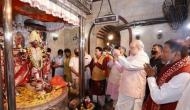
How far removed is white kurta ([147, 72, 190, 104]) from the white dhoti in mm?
1846

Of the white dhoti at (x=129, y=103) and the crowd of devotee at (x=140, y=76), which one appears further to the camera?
the white dhoti at (x=129, y=103)

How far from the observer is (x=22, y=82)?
4668 mm

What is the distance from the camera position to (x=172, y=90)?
2250mm

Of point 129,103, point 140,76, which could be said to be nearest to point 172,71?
point 140,76

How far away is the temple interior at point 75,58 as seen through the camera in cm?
292

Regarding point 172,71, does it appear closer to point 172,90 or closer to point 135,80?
point 172,90

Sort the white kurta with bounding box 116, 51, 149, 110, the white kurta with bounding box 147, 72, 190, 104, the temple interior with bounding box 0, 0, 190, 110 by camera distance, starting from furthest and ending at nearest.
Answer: the white kurta with bounding box 116, 51, 149, 110, the temple interior with bounding box 0, 0, 190, 110, the white kurta with bounding box 147, 72, 190, 104

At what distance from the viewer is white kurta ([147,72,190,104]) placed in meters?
2.22

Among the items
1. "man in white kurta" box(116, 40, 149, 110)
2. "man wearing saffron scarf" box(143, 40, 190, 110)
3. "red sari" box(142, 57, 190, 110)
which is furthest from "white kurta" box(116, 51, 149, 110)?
"man wearing saffron scarf" box(143, 40, 190, 110)

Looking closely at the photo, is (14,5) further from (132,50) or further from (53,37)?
(53,37)

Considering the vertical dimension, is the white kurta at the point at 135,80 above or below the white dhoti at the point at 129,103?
above

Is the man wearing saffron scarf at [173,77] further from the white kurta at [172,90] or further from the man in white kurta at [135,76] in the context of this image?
the man in white kurta at [135,76]

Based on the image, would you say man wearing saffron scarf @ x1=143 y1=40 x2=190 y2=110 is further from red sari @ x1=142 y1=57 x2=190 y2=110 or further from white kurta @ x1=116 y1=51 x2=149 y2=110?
white kurta @ x1=116 y1=51 x2=149 y2=110

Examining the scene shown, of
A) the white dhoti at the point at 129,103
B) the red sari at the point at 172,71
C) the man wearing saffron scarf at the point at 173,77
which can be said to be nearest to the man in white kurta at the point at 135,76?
the white dhoti at the point at 129,103
